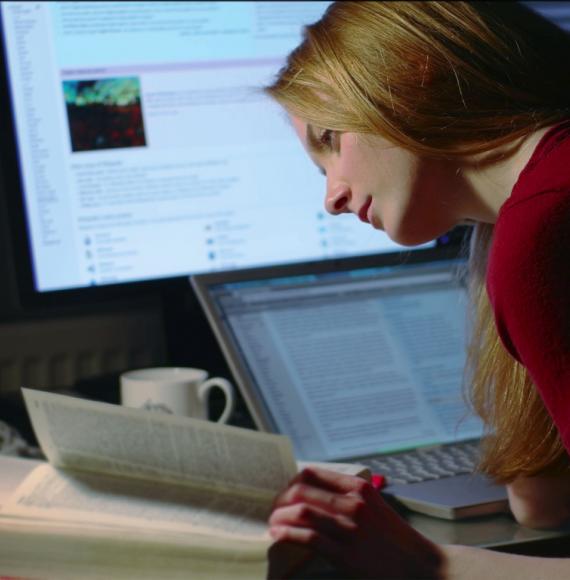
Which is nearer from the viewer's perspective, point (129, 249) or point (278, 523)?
point (278, 523)

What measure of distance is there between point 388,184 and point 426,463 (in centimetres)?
25

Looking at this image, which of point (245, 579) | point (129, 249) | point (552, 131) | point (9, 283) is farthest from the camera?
point (9, 283)

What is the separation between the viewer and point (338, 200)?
843 millimetres

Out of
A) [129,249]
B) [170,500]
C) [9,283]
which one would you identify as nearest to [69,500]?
[170,500]

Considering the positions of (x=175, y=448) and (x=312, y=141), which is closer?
(x=175, y=448)

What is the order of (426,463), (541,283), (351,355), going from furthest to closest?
(351,355)
(426,463)
(541,283)

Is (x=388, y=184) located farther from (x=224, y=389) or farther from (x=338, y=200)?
(x=224, y=389)

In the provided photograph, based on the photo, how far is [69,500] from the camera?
67 centimetres

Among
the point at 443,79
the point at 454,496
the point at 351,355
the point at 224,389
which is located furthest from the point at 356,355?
the point at 443,79

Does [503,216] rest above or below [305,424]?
above

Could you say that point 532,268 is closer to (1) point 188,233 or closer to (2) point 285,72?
(2) point 285,72

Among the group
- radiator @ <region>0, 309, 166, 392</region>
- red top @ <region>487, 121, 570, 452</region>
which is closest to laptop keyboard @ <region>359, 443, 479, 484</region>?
red top @ <region>487, 121, 570, 452</region>

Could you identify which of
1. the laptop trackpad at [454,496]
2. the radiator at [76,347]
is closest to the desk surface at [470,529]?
the laptop trackpad at [454,496]

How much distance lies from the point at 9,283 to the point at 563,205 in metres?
0.75
